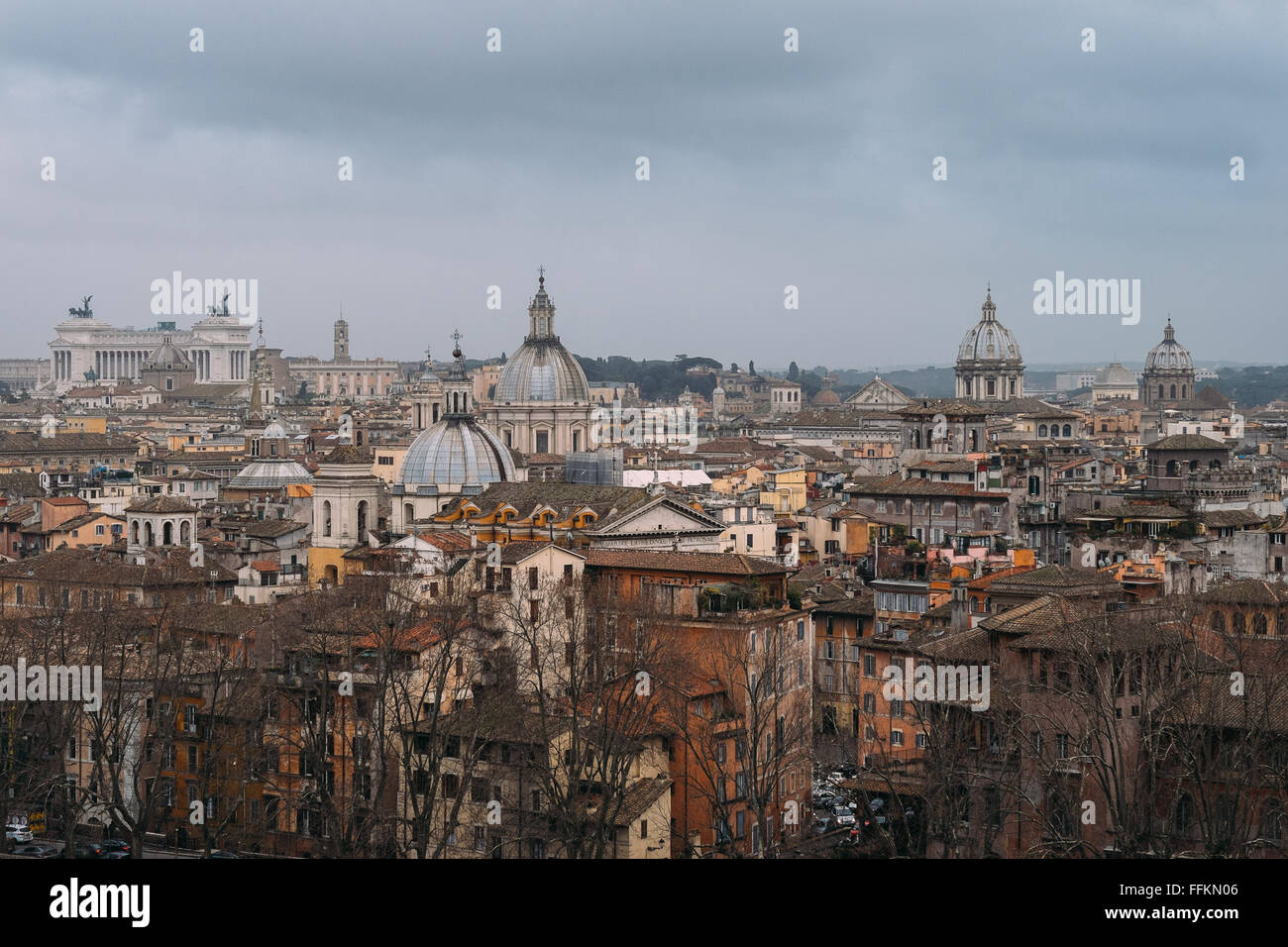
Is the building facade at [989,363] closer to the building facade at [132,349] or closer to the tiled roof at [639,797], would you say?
the building facade at [132,349]

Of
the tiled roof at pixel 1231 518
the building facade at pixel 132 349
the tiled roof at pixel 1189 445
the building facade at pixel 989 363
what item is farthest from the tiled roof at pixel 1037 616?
the building facade at pixel 132 349

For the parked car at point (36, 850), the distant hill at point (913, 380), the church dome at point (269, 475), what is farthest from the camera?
the distant hill at point (913, 380)

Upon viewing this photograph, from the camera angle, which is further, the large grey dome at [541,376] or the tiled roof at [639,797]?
the large grey dome at [541,376]

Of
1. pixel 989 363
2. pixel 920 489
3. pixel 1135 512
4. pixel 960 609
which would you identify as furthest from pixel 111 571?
pixel 989 363

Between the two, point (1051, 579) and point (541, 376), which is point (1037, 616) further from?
point (541, 376)

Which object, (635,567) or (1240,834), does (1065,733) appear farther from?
(635,567)

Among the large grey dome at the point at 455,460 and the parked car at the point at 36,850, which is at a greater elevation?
the large grey dome at the point at 455,460

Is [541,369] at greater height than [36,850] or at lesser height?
greater
